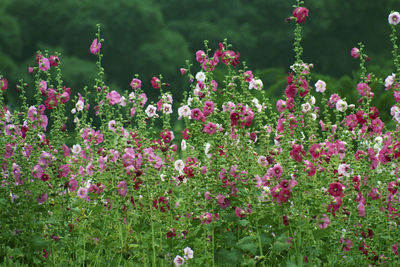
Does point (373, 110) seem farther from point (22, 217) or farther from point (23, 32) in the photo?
point (23, 32)

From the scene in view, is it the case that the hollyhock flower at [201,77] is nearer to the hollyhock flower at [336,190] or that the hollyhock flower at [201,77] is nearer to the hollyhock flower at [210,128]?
the hollyhock flower at [210,128]

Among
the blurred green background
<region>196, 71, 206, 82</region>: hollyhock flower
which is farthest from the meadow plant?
the blurred green background

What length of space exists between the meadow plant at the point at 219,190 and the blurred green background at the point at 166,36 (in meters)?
23.8

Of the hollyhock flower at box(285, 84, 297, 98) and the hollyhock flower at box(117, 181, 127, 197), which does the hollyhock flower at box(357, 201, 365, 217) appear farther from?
the hollyhock flower at box(117, 181, 127, 197)

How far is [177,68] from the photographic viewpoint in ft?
96.8

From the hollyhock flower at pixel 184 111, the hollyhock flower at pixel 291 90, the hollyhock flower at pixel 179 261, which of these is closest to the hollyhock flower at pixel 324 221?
the hollyhock flower at pixel 291 90

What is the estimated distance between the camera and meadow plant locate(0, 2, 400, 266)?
362 cm

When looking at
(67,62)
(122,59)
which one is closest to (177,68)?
Result: (122,59)

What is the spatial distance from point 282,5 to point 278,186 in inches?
1117

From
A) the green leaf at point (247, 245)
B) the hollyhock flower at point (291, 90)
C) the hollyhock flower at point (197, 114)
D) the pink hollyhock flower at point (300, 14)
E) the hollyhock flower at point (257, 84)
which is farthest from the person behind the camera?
the hollyhock flower at point (257, 84)

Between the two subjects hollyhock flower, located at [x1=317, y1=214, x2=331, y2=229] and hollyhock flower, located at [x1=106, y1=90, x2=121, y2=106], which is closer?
hollyhock flower, located at [x1=317, y1=214, x2=331, y2=229]

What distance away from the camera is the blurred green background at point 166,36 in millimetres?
28750

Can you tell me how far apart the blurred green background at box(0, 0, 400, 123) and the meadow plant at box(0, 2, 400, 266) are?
2375cm

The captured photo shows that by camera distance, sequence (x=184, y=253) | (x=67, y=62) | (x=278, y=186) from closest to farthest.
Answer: (x=278, y=186) < (x=184, y=253) < (x=67, y=62)
